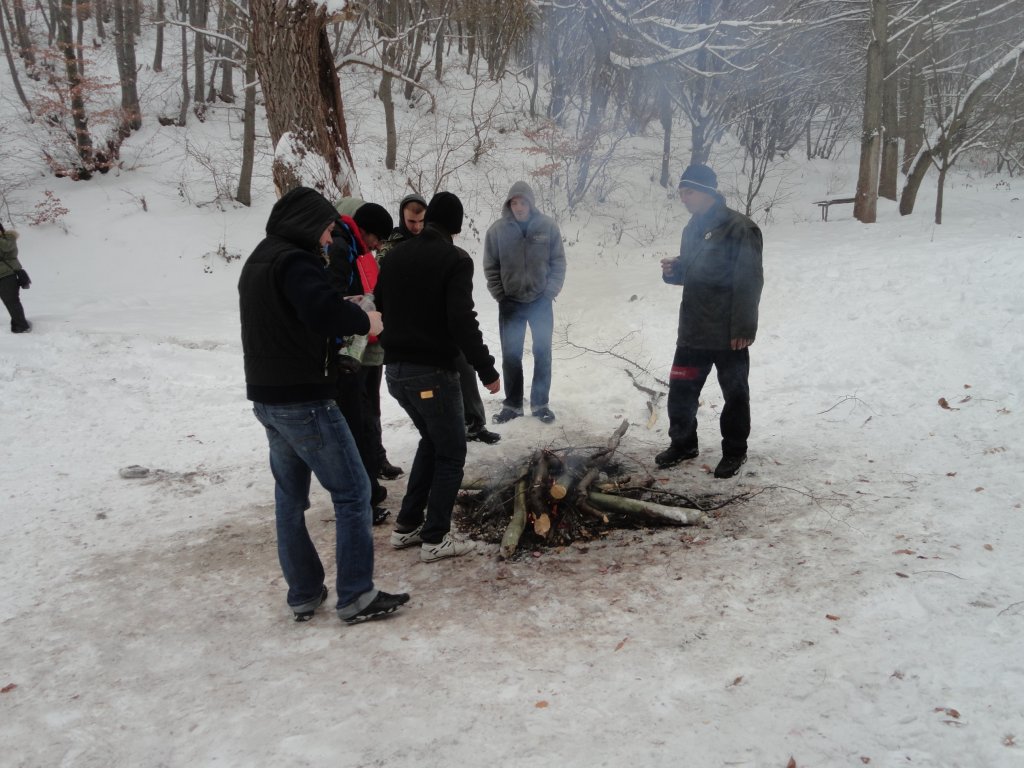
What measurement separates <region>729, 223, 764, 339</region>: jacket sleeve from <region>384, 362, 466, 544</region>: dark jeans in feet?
6.55

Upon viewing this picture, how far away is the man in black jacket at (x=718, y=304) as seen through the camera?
4.44 m

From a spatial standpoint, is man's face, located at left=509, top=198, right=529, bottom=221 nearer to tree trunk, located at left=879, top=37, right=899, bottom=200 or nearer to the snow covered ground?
the snow covered ground

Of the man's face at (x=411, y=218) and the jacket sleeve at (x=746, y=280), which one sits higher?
the man's face at (x=411, y=218)

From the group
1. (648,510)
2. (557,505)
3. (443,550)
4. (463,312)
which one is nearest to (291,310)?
(463,312)

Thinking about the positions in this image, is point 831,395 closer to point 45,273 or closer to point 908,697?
point 908,697

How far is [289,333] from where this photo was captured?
2814mm

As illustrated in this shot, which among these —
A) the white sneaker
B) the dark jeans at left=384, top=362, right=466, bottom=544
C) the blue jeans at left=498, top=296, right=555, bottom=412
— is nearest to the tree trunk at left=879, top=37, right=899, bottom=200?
the blue jeans at left=498, top=296, right=555, bottom=412

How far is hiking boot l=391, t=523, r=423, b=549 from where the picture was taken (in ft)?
13.0

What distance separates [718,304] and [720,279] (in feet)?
0.55

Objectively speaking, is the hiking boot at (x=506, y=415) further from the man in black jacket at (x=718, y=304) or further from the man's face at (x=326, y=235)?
the man's face at (x=326, y=235)

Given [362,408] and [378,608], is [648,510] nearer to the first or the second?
[378,608]

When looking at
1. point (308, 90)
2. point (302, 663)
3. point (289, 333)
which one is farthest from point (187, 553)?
point (308, 90)

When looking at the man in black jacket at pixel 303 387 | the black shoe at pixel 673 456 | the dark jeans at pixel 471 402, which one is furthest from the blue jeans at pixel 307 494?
the dark jeans at pixel 471 402

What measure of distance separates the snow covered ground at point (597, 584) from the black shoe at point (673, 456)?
0.12 metres
